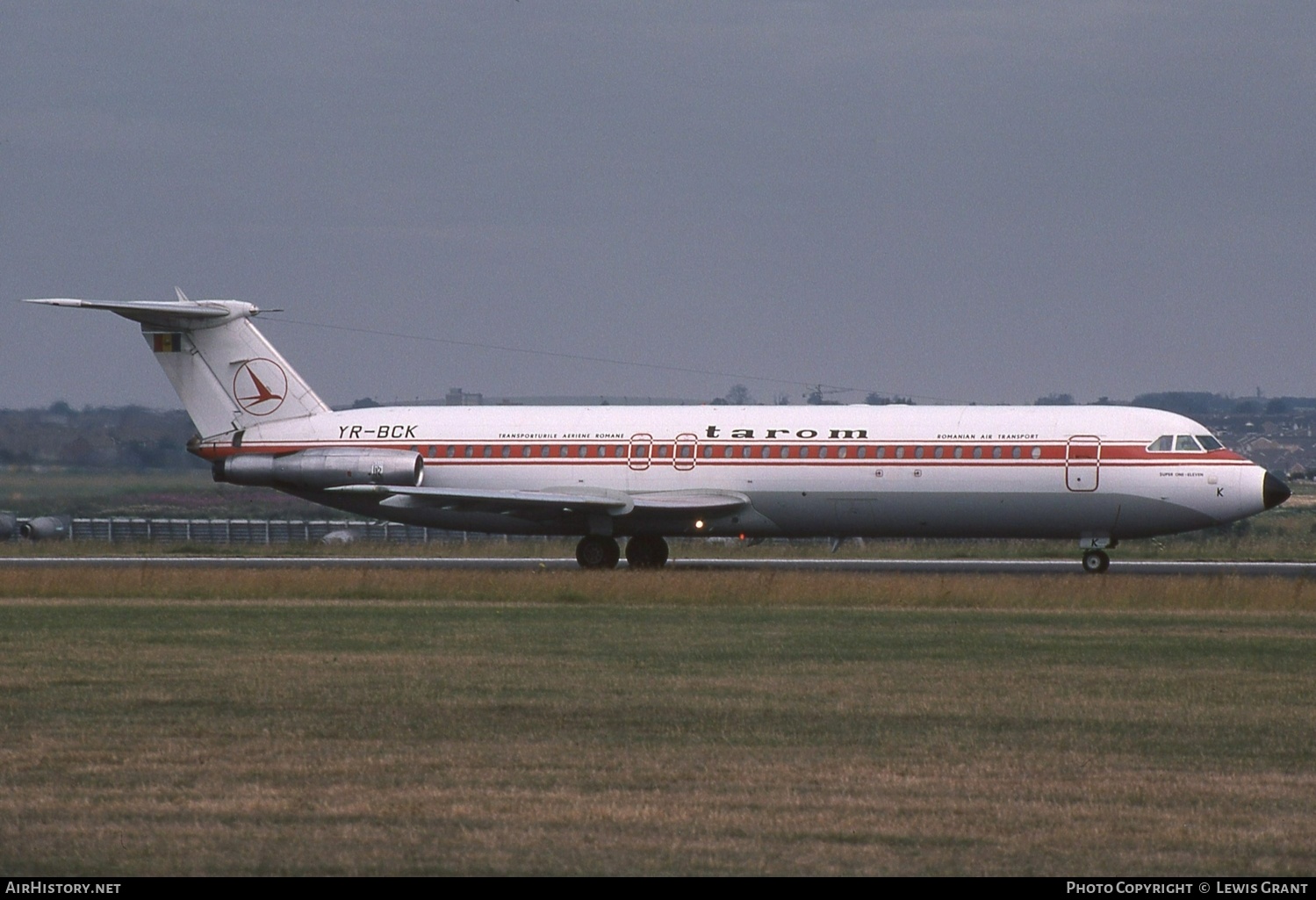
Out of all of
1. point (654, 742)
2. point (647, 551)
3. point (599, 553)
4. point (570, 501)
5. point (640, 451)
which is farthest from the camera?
point (647, 551)

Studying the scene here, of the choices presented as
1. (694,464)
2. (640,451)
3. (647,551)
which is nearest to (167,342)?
A: (640,451)

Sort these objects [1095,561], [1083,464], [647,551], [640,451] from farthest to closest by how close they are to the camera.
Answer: [647,551], [640,451], [1095,561], [1083,464]

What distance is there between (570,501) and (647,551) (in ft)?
9.65

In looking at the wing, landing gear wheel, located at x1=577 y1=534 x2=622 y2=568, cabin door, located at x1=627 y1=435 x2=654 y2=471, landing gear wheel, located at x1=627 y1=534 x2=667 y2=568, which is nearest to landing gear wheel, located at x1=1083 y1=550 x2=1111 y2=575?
the wing

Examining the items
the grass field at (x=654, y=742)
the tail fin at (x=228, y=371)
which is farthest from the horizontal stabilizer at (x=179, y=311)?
the grass field at (x=654, y=742)

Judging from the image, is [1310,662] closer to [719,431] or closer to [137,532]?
[719,431]

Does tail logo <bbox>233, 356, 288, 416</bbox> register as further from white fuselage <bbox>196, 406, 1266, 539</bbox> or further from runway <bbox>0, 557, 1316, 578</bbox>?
runway <bbox>0, 557, 1316, 578</bbox>

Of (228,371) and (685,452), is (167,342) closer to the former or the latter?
(228,371)

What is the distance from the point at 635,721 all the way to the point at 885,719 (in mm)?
2010

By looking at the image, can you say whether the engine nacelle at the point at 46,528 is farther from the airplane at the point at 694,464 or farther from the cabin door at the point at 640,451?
the cabin door at the point at 640,451

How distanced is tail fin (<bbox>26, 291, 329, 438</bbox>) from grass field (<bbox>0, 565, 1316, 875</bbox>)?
15624mm

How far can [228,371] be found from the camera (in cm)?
3972

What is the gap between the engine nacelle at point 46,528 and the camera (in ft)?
176

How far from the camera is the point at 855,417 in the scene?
3659 centimetres
